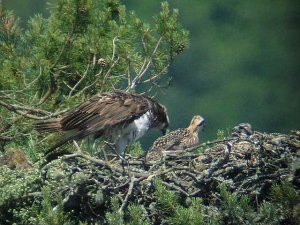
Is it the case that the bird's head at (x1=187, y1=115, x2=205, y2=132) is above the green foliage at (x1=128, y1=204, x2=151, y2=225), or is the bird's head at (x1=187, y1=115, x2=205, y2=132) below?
above

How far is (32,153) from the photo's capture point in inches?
245

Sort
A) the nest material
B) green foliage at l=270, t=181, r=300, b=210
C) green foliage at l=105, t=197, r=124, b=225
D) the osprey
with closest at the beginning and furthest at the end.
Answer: green foliage at l=105, t=197, r=124, b=225 < green foliage at l=270, t=181, r=300, b=210 < the nest material < the osprey

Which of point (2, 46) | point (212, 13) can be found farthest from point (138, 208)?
point (212, 13)

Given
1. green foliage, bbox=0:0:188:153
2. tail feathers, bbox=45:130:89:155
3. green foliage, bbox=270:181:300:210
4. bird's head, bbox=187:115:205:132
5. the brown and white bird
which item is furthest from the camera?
bird's head, bbox=187:115:205:132

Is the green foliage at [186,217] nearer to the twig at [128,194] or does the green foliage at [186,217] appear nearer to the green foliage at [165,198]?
the green foliage at [165,198]

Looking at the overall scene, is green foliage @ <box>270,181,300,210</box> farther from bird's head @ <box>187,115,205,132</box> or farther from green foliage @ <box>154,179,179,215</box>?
bird's head @ <box>187,115,205,132</box>

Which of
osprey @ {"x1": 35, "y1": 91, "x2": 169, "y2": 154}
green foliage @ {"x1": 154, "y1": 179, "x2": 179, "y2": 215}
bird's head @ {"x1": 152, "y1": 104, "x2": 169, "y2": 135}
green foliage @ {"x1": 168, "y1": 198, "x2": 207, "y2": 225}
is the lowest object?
green foliage @ {"x1": 168, "y1": 198, "x2": 207, "y2": 225}

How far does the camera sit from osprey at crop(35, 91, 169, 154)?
6742 mm

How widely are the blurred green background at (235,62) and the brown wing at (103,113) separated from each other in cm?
933

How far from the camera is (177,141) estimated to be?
24.8 ft

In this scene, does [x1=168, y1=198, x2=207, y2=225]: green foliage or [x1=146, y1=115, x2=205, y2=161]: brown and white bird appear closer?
[x1=168, y1=198, x2=207, y2=225]: green foliage

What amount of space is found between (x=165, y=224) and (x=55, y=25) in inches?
105

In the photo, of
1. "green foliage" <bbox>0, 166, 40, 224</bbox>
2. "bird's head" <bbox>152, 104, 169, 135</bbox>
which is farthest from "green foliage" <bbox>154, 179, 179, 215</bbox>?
"bird's head" <bbox>152, 104, 169, 135</bbox>

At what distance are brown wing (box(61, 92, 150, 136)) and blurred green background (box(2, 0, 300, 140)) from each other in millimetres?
9327
